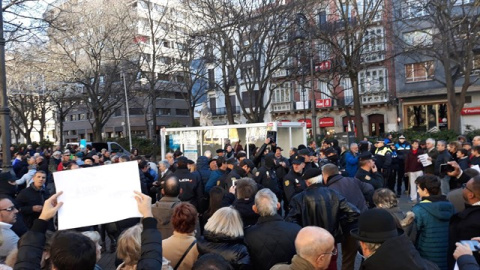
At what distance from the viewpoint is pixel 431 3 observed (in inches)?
828

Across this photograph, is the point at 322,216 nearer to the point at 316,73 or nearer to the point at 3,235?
the point at 3,235

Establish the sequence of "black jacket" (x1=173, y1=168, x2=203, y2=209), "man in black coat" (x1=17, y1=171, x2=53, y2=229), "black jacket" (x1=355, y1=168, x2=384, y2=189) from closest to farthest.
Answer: "man in black coat" (x1=17, y1=171, x2=53, y2=229) < "black jacket" (x1=355, y1=168, x2=384, y2=189) < "black jacket" (x1=173, y1=168, x2=203, y2=209)

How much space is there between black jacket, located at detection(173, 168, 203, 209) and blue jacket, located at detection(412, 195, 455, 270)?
4.51 meters

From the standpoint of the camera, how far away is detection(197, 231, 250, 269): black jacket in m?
3.71

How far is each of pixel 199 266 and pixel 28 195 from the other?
4996 mm

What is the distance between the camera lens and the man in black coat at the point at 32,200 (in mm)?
6566

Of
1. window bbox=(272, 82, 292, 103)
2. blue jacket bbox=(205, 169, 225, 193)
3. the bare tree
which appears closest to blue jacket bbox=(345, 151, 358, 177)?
blue jacket bbox=(205, 169, 225, 193)

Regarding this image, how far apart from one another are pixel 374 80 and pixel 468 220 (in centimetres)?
3950

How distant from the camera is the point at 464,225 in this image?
163 inches

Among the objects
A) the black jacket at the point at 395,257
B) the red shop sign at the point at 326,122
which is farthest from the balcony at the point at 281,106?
the black jacket at the point at 395,257

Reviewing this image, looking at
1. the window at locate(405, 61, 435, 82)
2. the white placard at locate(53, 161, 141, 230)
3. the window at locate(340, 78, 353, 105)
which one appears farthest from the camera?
the window at locate(340, 78, 353, 105)

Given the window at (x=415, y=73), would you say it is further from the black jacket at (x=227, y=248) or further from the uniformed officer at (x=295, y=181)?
the black jacket at (x=227, y=248)

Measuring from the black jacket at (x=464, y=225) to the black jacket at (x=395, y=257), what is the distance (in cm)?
153

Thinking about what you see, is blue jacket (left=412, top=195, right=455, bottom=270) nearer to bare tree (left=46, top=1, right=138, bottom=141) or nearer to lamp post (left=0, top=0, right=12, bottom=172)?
lamp post (left=0, top=0, right=12, bottom=172)
